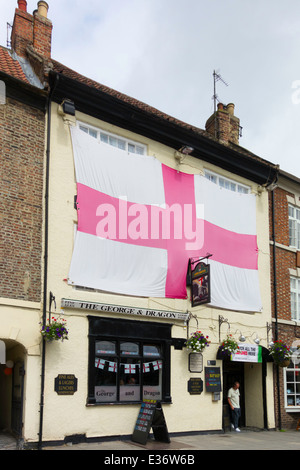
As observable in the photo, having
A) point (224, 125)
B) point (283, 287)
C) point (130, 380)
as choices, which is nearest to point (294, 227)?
point (283, 287)

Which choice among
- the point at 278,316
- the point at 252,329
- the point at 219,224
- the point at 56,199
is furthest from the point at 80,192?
the point at 278,316

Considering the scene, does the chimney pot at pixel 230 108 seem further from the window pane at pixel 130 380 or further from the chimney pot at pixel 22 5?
the window pane at pixel 130 380

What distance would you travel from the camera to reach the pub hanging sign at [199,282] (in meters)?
14.3

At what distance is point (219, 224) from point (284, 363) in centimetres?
516

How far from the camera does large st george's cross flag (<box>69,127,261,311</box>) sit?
13570mm

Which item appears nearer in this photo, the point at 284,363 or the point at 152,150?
the point at 152,150

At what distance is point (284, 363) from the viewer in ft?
56.0

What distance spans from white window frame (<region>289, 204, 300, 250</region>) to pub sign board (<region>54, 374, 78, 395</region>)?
10.9m

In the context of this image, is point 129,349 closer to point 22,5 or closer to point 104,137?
point 104,137

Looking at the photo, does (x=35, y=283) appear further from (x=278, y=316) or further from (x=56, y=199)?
(x=278, y=316)

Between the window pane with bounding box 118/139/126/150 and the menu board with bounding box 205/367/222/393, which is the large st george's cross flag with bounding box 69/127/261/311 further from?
the menu board with bounding box 205/367/222/393

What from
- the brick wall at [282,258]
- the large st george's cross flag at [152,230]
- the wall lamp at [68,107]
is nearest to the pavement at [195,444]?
the large st george's cross flag at [152,230]

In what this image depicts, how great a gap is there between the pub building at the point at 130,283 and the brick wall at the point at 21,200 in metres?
0.23

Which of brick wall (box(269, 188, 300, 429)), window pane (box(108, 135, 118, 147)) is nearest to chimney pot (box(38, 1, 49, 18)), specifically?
window pane (box(108, 135, 118, 147))
